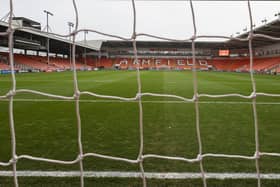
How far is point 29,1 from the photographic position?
2527mm

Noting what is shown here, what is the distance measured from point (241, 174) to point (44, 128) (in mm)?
3235

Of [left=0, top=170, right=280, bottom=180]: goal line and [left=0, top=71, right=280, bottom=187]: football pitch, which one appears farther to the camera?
[left=0, top=71, right=280, bottom=187]: football pitch

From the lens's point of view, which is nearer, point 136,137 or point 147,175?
point 147,175

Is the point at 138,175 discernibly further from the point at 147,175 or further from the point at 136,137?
the point at 136,137

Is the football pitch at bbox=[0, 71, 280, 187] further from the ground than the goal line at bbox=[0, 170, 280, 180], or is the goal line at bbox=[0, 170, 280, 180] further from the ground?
the football pitch at bbox=[0, 71, 280, 187]

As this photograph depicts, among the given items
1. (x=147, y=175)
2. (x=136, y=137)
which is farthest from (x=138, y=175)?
(x=136, y=137)

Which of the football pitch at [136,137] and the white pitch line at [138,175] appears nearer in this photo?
the white pitch line at [138,175]

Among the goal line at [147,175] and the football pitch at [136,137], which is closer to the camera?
the goal line at [147,175]

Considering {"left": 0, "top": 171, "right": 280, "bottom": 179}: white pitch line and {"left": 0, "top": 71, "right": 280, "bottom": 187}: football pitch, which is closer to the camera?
{"left": 0, "top": 171, "right": 280, "bottom": 179}: white pitch line

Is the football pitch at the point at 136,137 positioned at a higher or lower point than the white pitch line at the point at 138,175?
higher

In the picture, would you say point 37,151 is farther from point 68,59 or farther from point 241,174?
point 68,59

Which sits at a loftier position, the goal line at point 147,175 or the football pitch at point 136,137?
the football pitch at point 136,137

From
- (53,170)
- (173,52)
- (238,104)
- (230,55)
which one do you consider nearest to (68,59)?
(173,52)

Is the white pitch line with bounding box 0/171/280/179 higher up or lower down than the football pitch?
lower down
